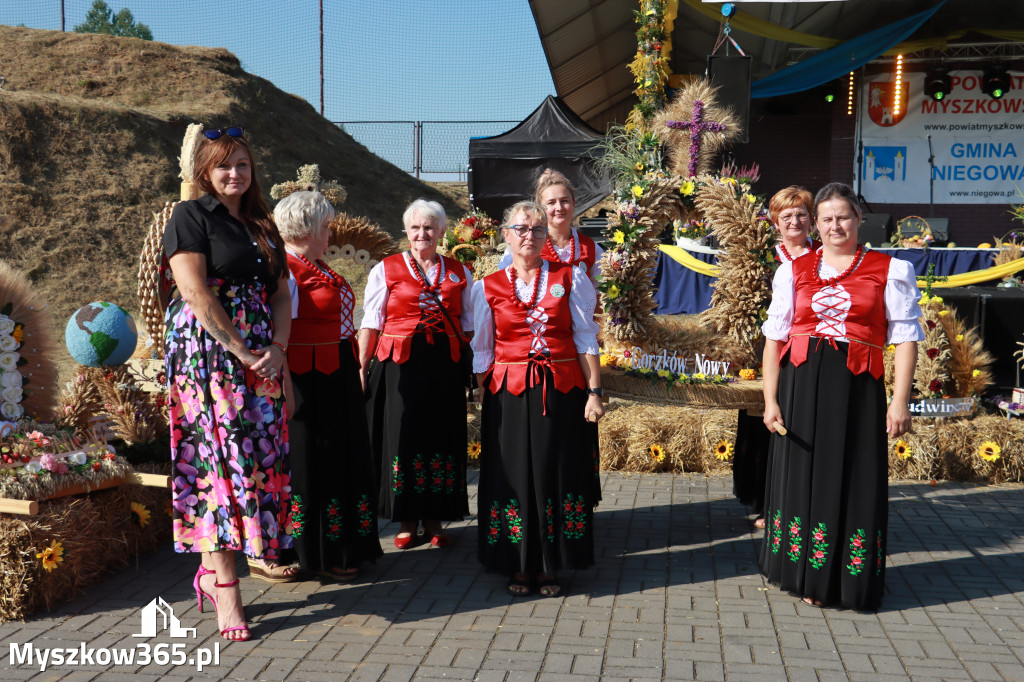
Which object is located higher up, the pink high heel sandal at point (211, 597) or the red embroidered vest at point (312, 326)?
the red embroidered vest at point (312, 326)

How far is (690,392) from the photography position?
184 inches

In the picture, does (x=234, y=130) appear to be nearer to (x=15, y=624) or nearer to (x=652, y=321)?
(x=15, y=624)

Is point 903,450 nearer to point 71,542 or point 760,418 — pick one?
point 760,418

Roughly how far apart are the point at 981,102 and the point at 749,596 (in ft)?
49.5

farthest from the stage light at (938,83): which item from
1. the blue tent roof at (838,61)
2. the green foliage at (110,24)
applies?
the green foliage at (110,24)

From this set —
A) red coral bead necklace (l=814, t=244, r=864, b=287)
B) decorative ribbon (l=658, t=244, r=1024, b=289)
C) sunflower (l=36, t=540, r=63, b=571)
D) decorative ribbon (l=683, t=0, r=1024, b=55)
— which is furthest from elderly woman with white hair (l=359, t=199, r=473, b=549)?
decorative ribbon (l=683, t=0, r=1024, b=55)

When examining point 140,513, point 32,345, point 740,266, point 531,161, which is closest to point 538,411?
point 740,266

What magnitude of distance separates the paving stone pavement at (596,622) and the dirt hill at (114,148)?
12.7m

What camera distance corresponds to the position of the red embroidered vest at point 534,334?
13.0 ft

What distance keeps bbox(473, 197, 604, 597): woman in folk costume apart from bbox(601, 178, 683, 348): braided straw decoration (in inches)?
34.4

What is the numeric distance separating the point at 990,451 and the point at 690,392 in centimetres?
307

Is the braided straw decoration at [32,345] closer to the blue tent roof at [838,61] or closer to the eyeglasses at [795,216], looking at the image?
the eyeglasses at [795,216]

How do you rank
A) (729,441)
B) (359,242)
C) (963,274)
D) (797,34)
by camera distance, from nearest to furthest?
1. (359,242)
2. (729,441)
3. (963,274)
4. (797,34)

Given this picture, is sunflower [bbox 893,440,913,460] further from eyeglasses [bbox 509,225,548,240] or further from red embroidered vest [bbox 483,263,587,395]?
eyeglasses [bbox 509,225,548,240]
